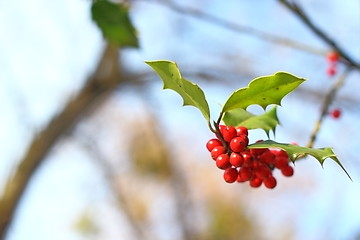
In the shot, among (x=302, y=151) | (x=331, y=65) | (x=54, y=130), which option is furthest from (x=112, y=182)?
(x=302, y=151)

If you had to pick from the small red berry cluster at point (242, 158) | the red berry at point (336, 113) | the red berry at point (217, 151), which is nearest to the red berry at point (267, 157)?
the small red berry cluster at point (242, 158)

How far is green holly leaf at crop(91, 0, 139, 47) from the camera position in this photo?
1295 mm

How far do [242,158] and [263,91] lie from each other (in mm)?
108

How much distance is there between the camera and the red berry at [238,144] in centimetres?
76

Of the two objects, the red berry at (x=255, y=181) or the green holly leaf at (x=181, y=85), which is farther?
the red berry at (x=255, y=181)

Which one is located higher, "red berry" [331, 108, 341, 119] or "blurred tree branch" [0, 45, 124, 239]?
"red berry" [331, 108, 341, 119]

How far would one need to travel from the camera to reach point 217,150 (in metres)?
0.79

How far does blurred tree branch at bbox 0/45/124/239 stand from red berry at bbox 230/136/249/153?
8.60 feet

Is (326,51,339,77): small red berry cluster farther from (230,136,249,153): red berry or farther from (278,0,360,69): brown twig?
(230,136,249,153): red berry

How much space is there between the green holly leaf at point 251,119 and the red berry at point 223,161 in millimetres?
113

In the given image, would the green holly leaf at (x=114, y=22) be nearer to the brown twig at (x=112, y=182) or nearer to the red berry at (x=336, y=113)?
the red berry at (x=336, y=113)

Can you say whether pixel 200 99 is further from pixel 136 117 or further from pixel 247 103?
pixel 136 117

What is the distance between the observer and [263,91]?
80 centimetres

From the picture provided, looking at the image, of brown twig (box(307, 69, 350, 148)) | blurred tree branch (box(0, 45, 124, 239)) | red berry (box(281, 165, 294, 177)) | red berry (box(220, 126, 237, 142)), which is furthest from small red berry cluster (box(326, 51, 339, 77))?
blurred tree branch (box(0, 45, 124, 239))
